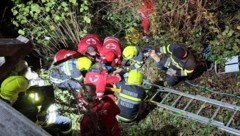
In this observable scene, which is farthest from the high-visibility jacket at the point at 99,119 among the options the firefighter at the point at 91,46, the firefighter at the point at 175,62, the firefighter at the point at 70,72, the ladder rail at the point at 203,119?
the firefighter at the point at 91,46

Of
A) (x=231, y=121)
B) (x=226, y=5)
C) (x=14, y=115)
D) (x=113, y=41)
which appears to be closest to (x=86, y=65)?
(x=113, y=41)

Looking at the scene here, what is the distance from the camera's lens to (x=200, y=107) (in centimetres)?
669

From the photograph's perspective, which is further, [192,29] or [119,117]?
[192,29]

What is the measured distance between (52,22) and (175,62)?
3.27m

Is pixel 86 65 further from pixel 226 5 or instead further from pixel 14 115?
pixel 14 115

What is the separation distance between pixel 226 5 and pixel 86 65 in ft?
11.6

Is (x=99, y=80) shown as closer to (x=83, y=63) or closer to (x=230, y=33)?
(x=83, y=63)

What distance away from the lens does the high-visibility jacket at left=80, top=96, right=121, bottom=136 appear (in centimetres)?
475

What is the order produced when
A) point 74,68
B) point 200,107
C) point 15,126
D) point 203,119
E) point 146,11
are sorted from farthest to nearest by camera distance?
point 146,11 < point 74,68 < point 200,107 < point 203,119 < point 15,126

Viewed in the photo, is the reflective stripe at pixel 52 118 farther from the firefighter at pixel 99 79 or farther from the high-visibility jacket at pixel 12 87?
the firefighter at pixel 99 79

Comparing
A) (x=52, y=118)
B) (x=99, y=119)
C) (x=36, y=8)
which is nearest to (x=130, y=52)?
(x=36, y=8)

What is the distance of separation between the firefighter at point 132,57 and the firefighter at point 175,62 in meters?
0.26

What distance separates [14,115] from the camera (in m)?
1.47

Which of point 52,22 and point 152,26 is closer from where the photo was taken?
point 152,26
